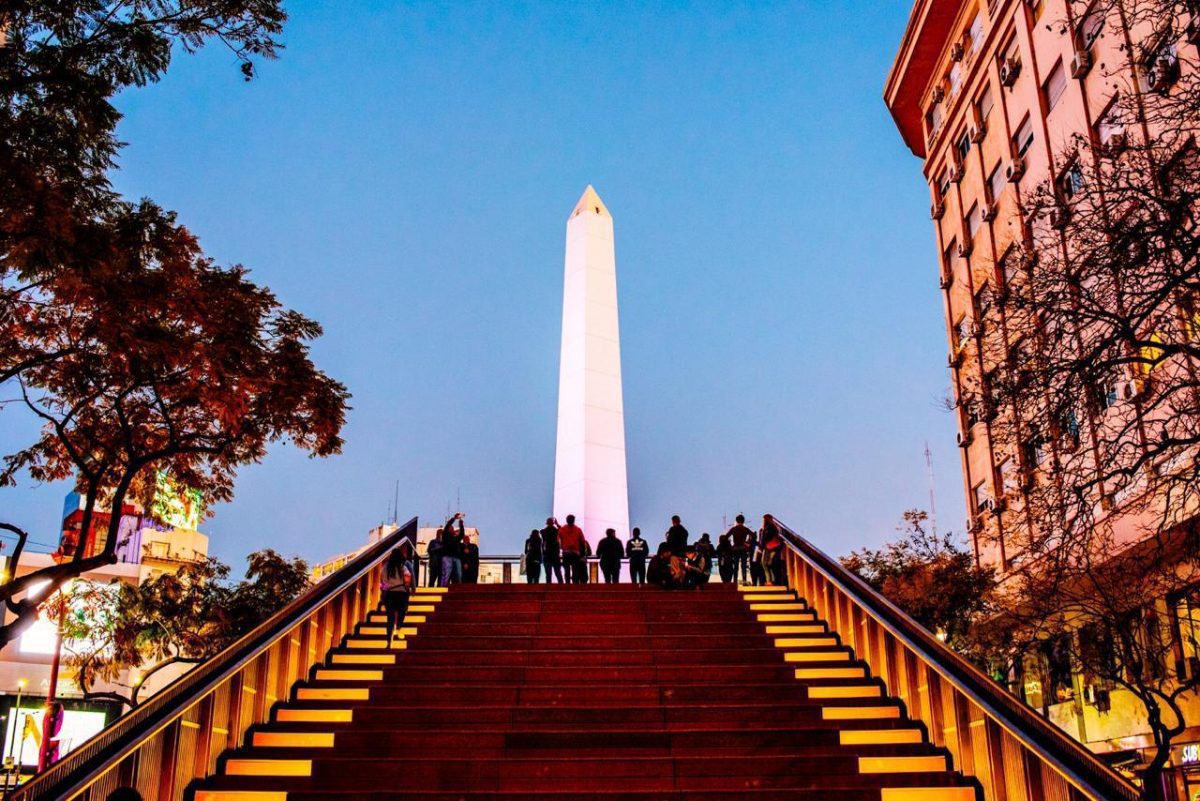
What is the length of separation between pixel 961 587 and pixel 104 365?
64.6 ft

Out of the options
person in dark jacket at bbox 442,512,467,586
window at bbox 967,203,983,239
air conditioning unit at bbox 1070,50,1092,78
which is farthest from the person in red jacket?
window at bbox 967,203,983,239

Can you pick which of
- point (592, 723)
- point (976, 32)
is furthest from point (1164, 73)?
point (976, 32)

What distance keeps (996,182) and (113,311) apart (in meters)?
25.1

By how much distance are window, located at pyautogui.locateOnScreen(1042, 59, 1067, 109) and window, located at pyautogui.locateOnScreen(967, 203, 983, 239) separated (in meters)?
5.59

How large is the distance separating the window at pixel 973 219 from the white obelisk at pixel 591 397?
1066cm

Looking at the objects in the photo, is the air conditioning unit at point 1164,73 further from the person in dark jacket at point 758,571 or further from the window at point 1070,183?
the person in dark jacket at point 758,571

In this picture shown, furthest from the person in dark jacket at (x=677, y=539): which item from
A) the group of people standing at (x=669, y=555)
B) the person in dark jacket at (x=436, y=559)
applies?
the person in dark jacket at (x=436, y=559)

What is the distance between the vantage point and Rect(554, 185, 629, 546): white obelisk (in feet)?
87.9

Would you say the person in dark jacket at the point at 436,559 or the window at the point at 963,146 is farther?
the window at the point at 963,146

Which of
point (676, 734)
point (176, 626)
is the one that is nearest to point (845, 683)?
point (676, 734)

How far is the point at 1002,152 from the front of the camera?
94.1ft

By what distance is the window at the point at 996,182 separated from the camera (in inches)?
1147

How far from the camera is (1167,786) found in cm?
2067

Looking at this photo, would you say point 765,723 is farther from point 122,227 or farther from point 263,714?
point 122,227
